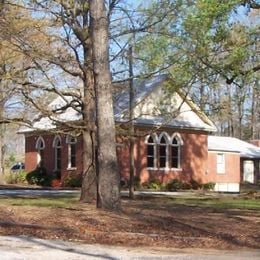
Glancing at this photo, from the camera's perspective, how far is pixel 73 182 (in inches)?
1617

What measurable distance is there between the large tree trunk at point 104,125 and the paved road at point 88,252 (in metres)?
5.66

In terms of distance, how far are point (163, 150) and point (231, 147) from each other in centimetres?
1499

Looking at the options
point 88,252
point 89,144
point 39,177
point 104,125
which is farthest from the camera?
point 39,177

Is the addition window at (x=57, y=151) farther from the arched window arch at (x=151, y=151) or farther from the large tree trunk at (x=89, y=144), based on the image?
the large tree trunk at (x=89, y=144)

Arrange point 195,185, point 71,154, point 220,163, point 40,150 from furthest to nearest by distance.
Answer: point 220,163 → point 40,150 → point 195,185 → point 71,154

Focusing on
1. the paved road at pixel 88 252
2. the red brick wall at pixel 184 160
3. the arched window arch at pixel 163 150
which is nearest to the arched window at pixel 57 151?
the red brick wall at pixel 184 160

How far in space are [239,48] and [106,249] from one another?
488 inches

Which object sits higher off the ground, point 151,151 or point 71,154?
point 151,151

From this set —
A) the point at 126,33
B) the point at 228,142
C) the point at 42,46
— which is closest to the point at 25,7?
the point at 42,46

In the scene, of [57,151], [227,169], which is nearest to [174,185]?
[57,151]

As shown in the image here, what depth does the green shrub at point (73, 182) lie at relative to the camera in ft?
134

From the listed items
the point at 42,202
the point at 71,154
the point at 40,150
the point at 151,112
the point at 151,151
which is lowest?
the point at 42,202

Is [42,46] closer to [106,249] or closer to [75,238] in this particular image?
[75,238]

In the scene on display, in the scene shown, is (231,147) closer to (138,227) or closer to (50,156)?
(50,156)
